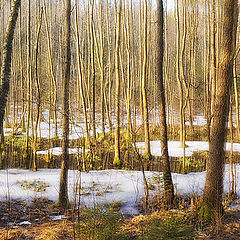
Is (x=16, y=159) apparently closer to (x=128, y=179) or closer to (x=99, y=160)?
(x=99, y=160)

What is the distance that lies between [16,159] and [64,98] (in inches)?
248

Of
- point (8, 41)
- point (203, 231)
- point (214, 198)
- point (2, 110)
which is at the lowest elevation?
point (203, 231)

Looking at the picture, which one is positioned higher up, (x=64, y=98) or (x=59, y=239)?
(x=64, y=98)

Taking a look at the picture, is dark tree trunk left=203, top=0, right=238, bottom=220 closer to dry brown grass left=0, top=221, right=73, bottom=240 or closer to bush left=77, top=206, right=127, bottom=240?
bush left=77, top=206, right=127, bottom=240

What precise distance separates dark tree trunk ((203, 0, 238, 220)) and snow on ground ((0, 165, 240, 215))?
3.56 ft

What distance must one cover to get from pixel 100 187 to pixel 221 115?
3.56 m

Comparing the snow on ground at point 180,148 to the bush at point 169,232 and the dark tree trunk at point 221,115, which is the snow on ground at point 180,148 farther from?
the bush at point 169,232

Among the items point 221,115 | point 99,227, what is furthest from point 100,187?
point 221,115

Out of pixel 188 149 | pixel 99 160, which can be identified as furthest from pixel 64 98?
pixel 188 149

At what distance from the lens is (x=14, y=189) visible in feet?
18.9

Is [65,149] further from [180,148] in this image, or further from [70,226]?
[180,148]

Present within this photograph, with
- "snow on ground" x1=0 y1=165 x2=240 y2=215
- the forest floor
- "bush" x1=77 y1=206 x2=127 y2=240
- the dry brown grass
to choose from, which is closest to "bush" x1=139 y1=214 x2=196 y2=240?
the forest floor

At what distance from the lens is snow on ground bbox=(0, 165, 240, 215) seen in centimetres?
538

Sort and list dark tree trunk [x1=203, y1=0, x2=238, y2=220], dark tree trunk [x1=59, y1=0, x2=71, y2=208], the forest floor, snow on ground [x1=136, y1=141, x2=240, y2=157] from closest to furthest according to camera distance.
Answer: the forest floor, dark tree trunk [x1=203, y1=0, x2=238, y2=220], dark tree trunk [x1=59, y1=0, x2=71, y2=208], snow on ground [x1=136, y1=141, x2=240, y2=157]
